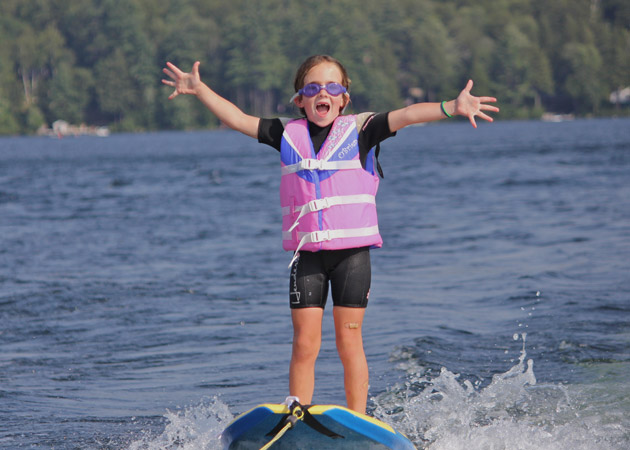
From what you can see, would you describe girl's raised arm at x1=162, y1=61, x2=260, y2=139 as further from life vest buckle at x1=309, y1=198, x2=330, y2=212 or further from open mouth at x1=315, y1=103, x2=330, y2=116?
life vest buckle at x1=309, y1=198, x2=330, y2=212

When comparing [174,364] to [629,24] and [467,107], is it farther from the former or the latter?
[629,24]

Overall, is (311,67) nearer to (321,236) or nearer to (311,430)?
(321,236)

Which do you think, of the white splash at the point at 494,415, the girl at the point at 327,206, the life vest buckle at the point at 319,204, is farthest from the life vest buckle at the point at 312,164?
the white splash at the point at 494,415

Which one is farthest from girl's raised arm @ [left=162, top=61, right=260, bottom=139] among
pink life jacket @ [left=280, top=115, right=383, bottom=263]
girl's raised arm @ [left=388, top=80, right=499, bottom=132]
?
girl's raised arm @ [left=388, top=80, right=499, bottom=132]

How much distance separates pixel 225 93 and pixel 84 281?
377ft

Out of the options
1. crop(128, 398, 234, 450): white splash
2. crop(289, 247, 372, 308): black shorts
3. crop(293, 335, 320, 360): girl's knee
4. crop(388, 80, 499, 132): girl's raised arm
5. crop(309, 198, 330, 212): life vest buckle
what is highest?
crop(388, 80, 499, 132): girl's raised arm

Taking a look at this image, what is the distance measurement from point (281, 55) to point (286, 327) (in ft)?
407

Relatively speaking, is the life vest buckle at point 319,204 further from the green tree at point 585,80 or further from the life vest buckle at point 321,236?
the green tree at point 585,80

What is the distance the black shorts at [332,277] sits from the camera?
16.7ft

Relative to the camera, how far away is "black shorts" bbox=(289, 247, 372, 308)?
5.09m

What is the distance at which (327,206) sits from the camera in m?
5.09

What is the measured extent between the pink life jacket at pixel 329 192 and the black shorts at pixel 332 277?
Result: 0.08m

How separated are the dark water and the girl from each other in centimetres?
104

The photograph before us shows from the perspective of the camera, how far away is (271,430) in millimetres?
4586
